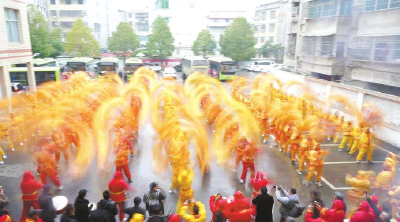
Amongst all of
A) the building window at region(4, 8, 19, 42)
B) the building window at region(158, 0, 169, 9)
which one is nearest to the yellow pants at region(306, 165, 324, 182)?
the building window at region(4, 8, 19, 42)

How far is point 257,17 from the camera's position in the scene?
158 ft

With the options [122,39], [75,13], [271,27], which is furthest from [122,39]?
[271,27]

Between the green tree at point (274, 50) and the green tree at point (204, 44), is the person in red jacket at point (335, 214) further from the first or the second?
the green tree at point (274, 50)

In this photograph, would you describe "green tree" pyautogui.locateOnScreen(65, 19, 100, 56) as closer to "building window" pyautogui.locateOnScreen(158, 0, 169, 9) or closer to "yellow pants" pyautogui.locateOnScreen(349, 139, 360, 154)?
"building window" pyautogui.locateOnScreen(158, 0, 169, 9)

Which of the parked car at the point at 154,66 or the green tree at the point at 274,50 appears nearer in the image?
the parked car at the point at 154,66

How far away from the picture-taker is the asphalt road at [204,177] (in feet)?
25.1

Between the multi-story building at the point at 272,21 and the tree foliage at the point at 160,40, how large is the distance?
55.0 feet

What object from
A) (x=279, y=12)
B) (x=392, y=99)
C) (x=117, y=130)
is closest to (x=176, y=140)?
(x=117, y=130)

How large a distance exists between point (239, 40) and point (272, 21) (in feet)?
36.7

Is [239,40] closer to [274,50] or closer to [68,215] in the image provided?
[274,50]

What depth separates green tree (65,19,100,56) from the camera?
3412cm

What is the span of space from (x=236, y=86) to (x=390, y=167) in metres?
10.4

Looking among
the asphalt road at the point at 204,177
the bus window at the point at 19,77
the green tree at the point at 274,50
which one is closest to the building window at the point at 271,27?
the green tree at the point at 274,50

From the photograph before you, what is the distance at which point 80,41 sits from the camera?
34.5 meters
